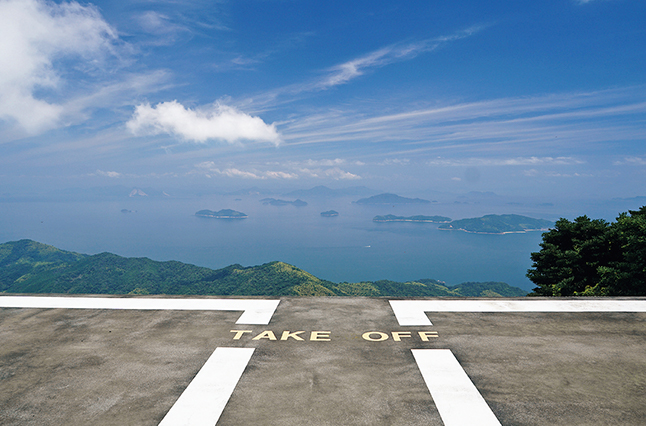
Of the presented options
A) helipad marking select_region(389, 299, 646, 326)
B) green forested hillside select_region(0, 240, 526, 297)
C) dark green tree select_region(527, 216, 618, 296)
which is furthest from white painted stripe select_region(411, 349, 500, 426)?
A: green forested hillside select_region(0, 240, 526, 297)

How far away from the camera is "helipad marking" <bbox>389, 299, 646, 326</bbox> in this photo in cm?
804

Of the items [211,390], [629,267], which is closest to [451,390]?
[211,390]

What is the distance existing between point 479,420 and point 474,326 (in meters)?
3.20

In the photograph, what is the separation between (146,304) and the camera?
350 inches

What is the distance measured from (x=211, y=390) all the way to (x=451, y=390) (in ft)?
11.5

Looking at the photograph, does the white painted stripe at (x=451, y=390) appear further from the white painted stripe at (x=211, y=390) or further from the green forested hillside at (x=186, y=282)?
the green forested hillside at (x=186, y=282)

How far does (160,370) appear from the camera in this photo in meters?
5.46

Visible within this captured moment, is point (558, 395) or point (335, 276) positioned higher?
point (558, 395)

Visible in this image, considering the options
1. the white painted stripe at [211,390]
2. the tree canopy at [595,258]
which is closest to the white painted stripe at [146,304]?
the white painted stripe at [211,390]

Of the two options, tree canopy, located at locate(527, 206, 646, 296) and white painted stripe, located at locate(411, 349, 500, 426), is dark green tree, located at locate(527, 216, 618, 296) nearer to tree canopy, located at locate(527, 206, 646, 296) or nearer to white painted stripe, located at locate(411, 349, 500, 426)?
tree canopy, located at locate(527, 206, 646, 296)

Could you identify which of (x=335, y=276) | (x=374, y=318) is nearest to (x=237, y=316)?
(x=374, y=318)

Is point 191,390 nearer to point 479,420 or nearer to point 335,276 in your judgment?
point 479,420

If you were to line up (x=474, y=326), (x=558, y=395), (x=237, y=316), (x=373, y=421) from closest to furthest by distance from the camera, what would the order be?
(x=373, y=421)
(x=558, y=395)
(x=474, y=326)
(x=237, y=316)

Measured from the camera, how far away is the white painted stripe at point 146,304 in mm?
8375
